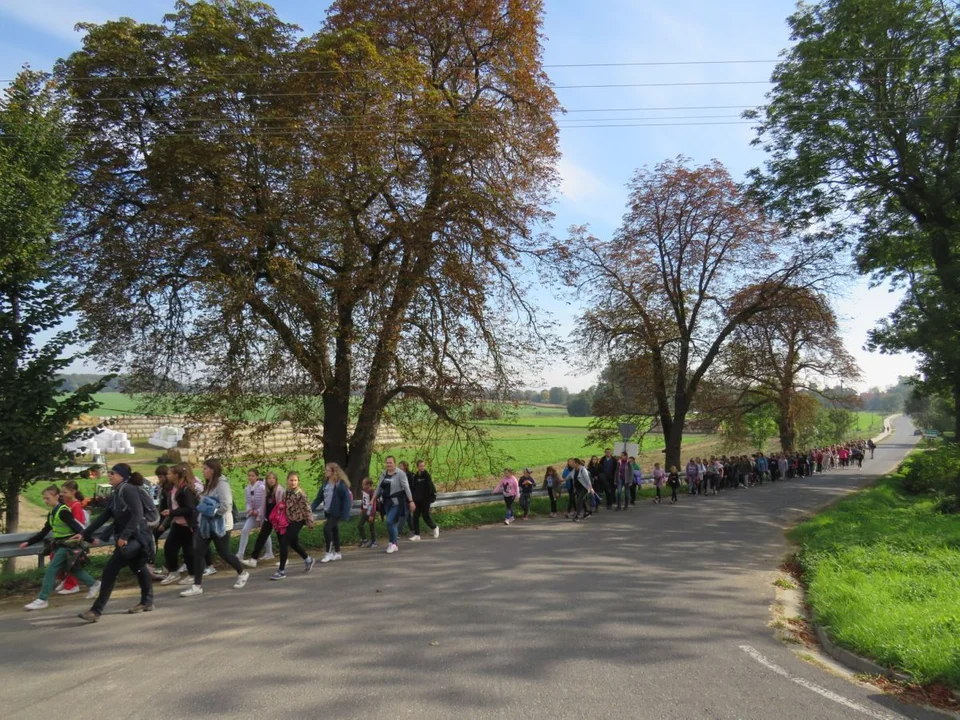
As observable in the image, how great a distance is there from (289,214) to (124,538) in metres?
8.73

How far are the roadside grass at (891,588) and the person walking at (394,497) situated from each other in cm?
666

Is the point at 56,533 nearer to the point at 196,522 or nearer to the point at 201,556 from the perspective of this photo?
the point at 196,522

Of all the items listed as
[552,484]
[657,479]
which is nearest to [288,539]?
[552,484]

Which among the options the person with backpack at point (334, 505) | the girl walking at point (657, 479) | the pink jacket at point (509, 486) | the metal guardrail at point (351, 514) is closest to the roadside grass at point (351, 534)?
the metal guardrail at point (351, 514)

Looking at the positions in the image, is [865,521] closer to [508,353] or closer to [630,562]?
[630,562]

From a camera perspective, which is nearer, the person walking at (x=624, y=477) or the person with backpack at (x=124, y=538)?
the person with backpack at (x=124, y=538)

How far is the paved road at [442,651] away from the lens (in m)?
5.06

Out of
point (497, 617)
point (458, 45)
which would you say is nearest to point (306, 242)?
point (458, 45)

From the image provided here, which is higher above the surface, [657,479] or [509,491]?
[509,491]

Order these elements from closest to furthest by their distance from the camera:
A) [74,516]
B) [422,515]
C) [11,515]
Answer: [74,516] → [11,515] → [422,515]

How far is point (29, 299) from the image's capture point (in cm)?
1111

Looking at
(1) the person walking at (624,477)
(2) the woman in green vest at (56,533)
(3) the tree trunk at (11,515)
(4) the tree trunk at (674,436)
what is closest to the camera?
(2) the woman in green vest at (56,533)

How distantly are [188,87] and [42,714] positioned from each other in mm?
13410

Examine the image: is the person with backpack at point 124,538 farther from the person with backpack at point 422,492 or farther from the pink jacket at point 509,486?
the pink jacket at point 509,486
